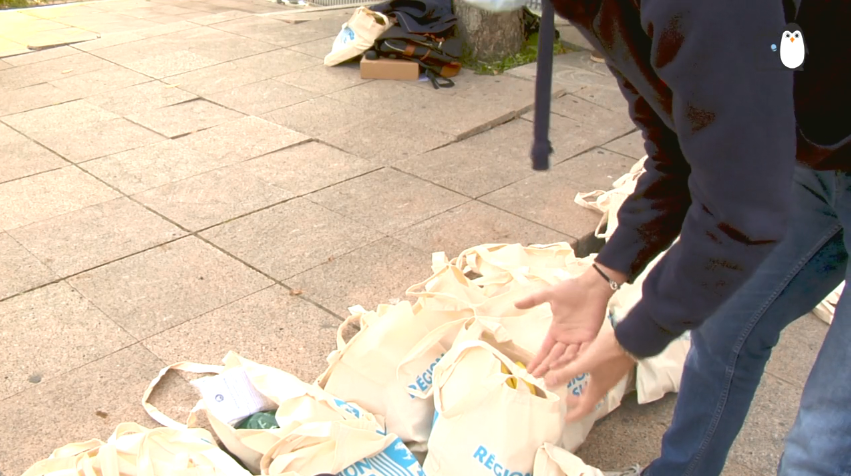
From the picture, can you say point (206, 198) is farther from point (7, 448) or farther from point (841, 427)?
point (841, 427)

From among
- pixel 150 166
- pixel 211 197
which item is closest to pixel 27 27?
pixel 150 166

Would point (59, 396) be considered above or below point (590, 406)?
below

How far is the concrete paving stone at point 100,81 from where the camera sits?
5969mm

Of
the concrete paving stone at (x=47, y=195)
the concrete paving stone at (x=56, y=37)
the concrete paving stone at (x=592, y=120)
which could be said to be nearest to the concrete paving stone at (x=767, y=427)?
the concrete paving stone at (x=592, y=120)

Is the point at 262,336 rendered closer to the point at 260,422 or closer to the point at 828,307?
the point at 260,422

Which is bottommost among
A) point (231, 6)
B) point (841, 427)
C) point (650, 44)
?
point (231, 6)

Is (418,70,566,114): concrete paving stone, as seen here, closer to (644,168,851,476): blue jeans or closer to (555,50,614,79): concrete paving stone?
(555,50,614,79): concrete paving stone

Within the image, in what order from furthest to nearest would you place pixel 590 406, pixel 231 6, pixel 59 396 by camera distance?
pixel 231 6, pixel 59 396, pixel 590 406

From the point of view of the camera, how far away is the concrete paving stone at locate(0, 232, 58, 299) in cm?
332

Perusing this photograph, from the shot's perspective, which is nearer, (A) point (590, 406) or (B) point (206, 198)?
(A) point (590, 406)

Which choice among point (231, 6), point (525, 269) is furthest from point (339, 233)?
point (231, 6)

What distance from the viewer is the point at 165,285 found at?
3.35 metres

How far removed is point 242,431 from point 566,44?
5.92 m

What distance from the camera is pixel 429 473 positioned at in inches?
89.5
